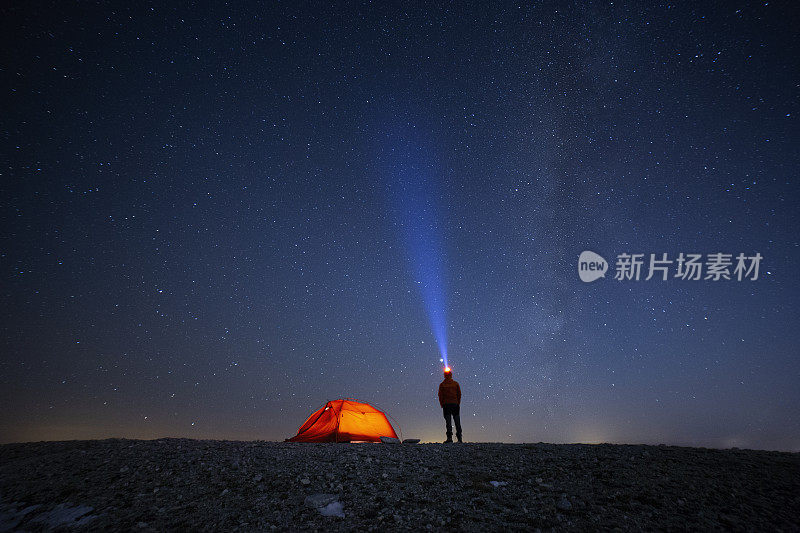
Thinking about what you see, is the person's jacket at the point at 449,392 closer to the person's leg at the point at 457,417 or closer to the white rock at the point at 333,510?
the person's leg at the point at 457,417

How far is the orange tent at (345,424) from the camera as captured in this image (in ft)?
38.9

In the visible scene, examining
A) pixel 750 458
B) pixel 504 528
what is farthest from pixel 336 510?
pixel 750 458

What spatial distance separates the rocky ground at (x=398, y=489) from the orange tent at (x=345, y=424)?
4.73 meters

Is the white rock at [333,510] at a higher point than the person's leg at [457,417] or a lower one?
lower

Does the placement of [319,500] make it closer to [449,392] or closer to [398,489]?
[398,489]

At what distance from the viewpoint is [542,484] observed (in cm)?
559

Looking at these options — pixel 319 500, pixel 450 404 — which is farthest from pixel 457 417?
pixel 319 500

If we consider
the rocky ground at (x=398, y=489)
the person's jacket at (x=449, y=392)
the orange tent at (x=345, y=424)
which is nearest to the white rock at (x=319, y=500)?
the rocky ground at (x=398, y=489)

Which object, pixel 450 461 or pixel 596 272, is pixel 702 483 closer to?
pixel 450 461

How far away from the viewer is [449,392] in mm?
12445

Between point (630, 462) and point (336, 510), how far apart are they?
529 centimetres

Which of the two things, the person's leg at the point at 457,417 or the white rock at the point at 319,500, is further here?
the person's leg at the point at 457,417

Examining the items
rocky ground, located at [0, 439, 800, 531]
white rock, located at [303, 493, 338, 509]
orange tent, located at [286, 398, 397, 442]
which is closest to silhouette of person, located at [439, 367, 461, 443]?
orange tent, located at [286, 398, 397, 442]

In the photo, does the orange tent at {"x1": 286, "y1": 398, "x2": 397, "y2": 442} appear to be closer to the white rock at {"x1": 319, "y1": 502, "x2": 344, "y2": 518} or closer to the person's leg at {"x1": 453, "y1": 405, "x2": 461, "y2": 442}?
the person's leg at {"x1": 453, "y1": 405, "x2": 461, "y2": 442}
